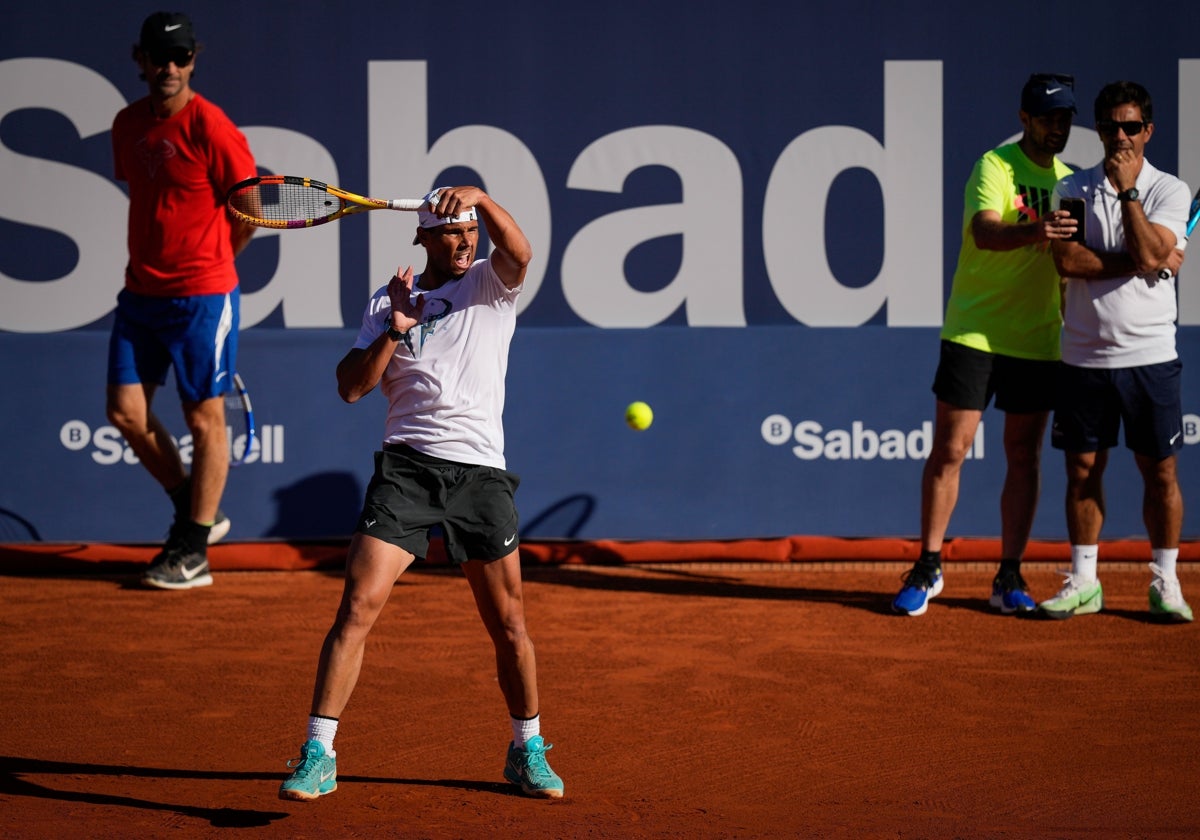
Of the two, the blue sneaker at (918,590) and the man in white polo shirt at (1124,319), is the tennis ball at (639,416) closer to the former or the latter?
the blue sneaker at (918,590)

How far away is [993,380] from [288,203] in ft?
9.97

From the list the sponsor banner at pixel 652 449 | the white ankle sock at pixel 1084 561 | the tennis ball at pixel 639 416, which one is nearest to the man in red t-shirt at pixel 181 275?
the sponsor banner at pixel 652 449

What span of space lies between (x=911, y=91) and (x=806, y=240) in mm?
870

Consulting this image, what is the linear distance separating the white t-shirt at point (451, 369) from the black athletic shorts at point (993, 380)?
2672mm

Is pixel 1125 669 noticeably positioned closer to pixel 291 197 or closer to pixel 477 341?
pixel 477 341

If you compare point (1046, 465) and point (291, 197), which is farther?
point (1046, 465)

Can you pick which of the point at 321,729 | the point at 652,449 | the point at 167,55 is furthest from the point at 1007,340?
the point at 167,55

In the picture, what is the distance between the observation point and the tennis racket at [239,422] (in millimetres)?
6750

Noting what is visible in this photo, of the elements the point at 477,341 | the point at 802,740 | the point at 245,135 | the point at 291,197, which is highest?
the point at 245,135

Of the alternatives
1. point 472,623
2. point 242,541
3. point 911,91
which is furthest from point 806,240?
point 242,541

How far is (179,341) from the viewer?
6566 millimetres

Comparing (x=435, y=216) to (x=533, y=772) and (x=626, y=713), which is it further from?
(x=626, y=713)

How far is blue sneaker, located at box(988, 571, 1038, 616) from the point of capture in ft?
20.5

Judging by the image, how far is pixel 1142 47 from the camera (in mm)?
7422
